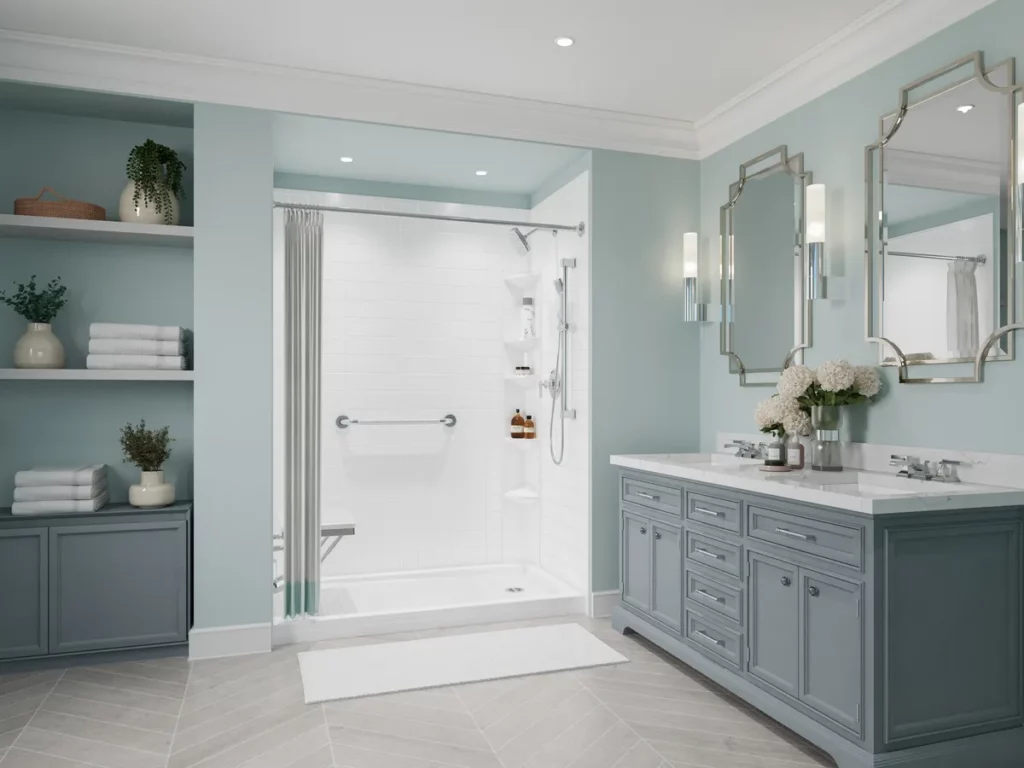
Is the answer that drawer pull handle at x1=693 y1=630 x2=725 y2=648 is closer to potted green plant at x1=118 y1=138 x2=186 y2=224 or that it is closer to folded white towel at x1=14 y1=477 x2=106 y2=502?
folded white towel at x1=14 y1=477 x2=106 y2=502

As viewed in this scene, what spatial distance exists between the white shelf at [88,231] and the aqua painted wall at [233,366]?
0.17m

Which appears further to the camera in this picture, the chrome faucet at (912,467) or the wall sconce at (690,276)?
the wall sconce at (690,276)

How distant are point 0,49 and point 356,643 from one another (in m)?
3.12

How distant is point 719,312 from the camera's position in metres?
4.25

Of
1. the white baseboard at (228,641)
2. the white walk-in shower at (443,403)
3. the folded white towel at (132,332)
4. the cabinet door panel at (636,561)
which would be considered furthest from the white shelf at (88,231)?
the cabinet door panel at (636,561)

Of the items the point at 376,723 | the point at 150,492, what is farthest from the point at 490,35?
the point at 376,723

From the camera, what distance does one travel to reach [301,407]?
3803 millimetres

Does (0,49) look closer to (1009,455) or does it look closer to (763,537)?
(763,537)

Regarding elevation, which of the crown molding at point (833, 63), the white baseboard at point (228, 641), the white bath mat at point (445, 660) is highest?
the crown molding at point (833, 63)

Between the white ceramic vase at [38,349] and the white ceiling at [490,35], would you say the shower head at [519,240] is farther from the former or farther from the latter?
the white ceramic vase at [38,349]

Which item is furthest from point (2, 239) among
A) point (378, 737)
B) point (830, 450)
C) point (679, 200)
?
point (830, 450)

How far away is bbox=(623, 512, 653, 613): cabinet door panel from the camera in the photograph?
147 inches

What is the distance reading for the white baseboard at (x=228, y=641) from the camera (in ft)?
11.6

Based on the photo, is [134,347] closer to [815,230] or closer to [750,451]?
[750,451]
